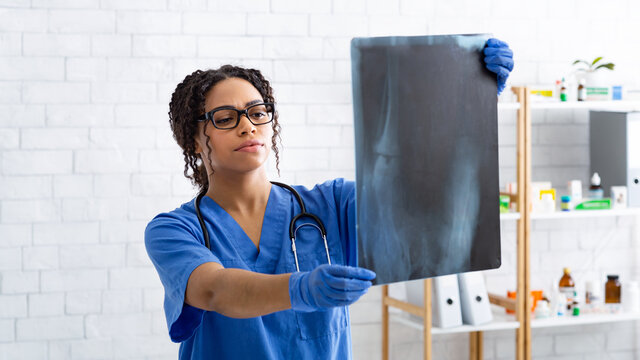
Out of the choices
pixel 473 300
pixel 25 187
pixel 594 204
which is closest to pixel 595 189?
pixel 594 204

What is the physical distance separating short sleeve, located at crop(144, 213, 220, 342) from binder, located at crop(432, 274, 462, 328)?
1.69 m

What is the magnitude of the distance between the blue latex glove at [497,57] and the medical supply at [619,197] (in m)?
2.00

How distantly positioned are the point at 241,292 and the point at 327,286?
16 cm

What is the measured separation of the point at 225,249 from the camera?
1398mm

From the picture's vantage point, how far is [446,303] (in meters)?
2.87

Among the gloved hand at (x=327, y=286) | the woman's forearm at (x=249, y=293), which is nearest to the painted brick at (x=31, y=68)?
the woman's forearm at (x=249, y=293)

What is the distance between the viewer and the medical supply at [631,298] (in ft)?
10.3

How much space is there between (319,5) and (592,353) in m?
2.15

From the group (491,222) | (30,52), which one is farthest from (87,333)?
(491,222)

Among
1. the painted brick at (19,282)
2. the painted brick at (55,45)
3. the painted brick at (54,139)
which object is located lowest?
the painted brick at (19,282)

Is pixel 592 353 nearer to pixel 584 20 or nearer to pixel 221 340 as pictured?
pixel 584 20

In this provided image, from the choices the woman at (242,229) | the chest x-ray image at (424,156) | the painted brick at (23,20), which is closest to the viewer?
the chest x-ray image at (424,156)

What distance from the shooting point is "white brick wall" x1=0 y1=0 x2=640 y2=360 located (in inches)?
113

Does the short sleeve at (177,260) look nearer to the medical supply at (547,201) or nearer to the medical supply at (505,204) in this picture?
the medical supply at (505,204)
